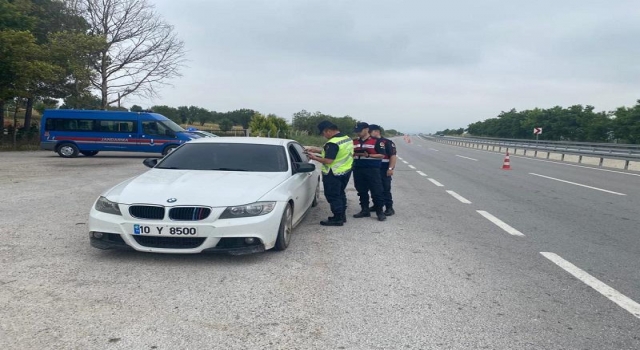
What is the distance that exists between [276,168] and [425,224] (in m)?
2.58

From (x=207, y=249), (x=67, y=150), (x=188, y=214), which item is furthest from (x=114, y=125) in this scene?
(x=207, y=249)

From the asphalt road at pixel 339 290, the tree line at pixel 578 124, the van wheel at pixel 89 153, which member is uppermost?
the tree line at pixel 578 124

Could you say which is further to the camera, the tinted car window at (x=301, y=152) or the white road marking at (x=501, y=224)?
the tinted car window at (x=301, y=152)

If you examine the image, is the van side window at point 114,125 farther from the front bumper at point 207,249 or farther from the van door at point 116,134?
the front bumper at point 207,249

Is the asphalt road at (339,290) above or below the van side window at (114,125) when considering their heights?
below

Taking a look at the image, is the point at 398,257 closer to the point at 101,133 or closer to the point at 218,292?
the point at 218,292

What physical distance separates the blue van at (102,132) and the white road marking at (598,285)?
18097 millimetres

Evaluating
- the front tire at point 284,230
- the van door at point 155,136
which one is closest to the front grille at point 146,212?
the front tire at point 284,230

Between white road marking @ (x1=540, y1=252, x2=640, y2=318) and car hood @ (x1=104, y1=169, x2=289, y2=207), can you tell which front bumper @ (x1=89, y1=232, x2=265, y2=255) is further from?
white road marking @ (x1=540, y1=252, x2=640, y2=318)

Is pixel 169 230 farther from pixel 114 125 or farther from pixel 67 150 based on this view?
pixel 67 150

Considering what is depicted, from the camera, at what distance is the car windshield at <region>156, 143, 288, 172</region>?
19.4ft

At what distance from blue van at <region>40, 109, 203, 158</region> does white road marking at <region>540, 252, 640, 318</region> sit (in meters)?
18.1

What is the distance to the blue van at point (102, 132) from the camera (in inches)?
797

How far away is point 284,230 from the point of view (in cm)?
514
